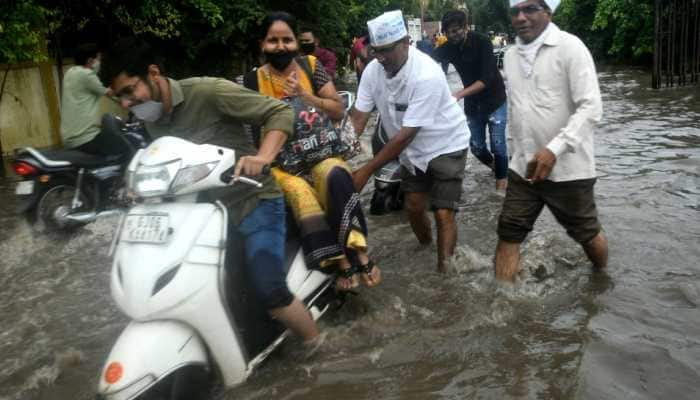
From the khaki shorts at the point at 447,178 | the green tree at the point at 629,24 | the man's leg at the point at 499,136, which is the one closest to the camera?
the khaki shorts at the point at 447,178

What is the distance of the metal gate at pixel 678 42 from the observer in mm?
11758

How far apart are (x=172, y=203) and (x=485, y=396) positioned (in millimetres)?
1623

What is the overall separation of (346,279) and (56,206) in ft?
11.5

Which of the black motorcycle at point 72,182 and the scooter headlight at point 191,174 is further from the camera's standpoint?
the black motorcycle at point 72,182

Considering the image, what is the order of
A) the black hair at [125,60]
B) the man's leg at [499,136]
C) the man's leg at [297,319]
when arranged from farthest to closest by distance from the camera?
the man's leg at [499,136] < the man's leg at [297,319] < the black hair at [125,60]

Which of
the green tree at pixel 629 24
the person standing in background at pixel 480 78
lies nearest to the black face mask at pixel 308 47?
the person standing in background at pixel 480 78

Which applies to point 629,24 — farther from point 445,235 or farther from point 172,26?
point 445,235

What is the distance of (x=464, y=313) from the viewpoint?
3803mm

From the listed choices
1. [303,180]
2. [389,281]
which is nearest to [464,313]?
[389,281]

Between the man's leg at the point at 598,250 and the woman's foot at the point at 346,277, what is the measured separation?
1.46 meters

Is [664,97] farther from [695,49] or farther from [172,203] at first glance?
[172,203]

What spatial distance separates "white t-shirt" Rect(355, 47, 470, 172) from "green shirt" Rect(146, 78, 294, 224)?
4.02 ft

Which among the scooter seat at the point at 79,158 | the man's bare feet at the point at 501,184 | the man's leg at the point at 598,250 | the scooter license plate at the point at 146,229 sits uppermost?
the scooter license plate at the point at 146,229

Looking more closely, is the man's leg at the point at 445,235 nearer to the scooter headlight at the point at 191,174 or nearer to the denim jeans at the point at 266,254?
the denim jeans at the point at 266,254
